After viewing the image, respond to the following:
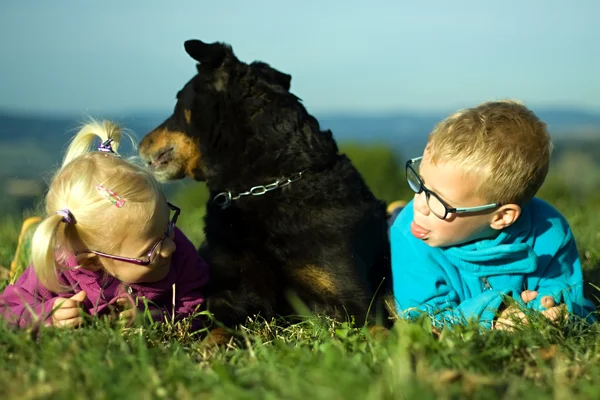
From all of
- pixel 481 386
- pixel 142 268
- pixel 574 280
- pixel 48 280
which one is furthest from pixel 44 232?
pixel 574 280

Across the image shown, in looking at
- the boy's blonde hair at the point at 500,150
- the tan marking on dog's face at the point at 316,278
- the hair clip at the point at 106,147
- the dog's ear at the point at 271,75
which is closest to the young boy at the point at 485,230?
the boy's blonde hair at the point at 500,150

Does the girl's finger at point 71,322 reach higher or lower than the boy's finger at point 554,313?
higher

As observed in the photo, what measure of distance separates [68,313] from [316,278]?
156cm

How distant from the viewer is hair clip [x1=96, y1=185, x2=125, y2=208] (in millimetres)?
3729

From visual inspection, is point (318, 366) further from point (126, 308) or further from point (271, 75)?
point (271, 75)

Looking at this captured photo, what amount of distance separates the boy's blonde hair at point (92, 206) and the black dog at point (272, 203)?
2.78 feet

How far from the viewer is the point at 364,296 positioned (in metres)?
4.33

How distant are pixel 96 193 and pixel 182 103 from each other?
1.63m

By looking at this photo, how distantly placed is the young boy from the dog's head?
2.98ft

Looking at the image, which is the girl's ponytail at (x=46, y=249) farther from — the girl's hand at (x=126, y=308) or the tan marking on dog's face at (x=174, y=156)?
the tan marking on dog's face at (x=174, y=156)

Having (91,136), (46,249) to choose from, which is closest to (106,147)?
(91,136)

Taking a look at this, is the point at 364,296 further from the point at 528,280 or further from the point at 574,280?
the point at 574,280

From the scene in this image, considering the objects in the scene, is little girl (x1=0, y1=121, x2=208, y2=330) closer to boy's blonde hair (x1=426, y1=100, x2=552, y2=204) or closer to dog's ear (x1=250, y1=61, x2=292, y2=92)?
dog's ear (x1=250, y1=61, x2=292, y2=92)

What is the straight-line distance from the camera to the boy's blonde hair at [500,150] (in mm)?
3809
